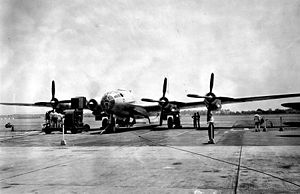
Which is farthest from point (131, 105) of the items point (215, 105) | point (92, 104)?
point (215, 105)

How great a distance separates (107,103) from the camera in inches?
1084

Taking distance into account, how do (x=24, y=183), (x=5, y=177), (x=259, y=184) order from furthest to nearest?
1. (x=5, y=177)
2. (x=24, y=183)
3. (x=259, y=184)

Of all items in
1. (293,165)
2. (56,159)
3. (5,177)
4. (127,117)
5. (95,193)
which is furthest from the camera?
(127,117)

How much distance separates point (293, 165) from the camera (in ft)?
30.7

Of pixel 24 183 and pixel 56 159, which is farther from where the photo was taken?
pixel 56 159

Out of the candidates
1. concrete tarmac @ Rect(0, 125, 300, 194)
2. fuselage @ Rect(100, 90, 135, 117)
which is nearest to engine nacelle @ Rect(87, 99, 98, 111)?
fuselage @ Rect(100, 90, 135, 117)

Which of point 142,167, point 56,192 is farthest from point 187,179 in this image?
point 56,192

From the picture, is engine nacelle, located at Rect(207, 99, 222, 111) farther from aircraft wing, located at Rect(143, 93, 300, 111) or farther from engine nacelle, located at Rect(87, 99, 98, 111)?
engine nacelle, located at Rect(87, 99, 98, 111)

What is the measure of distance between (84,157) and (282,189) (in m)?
7.91

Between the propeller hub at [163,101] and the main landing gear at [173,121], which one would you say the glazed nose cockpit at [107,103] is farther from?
the main landing gear at [173,121]

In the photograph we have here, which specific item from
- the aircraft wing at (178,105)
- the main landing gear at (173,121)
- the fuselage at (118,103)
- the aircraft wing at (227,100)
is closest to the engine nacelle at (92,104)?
the fuselage at (118,103)

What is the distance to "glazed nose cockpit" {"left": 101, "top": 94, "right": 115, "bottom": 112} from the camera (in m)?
27.5

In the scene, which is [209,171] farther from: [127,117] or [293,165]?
[127,117]

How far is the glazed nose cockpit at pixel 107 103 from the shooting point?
90.3 ft
